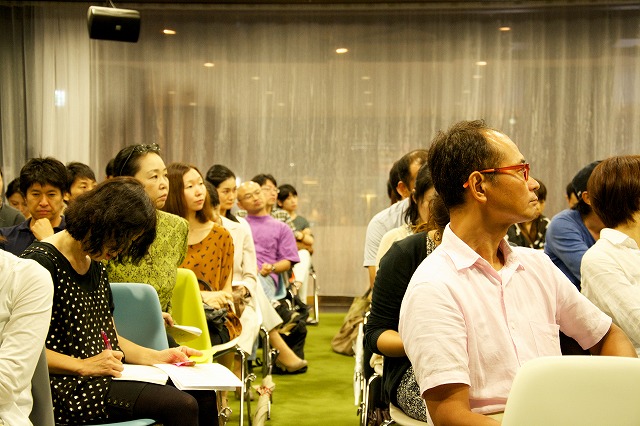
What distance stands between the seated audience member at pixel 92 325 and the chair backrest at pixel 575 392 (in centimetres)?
143

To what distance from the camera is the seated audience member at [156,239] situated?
3.55 metres

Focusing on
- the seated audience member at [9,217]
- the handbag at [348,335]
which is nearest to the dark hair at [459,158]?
the seated audience member at [9,217]

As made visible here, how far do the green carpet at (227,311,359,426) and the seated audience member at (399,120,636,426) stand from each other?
9.76 ft

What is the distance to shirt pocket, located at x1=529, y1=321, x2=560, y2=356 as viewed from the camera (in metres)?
1.78

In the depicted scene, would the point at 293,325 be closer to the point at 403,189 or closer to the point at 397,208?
the point at 397,208

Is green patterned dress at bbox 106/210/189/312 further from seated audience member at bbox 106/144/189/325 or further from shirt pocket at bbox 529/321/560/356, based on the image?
shirt pocket at bbox 529/321/560/356

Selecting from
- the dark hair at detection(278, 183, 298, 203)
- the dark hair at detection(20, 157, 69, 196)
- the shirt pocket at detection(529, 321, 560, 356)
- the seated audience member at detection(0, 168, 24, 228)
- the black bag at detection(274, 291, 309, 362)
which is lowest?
the black bag at detection(274, 291, 309, 362)

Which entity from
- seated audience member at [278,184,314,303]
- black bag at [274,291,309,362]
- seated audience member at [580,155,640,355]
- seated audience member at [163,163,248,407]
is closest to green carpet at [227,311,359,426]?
black bag at [274,291,309,362]

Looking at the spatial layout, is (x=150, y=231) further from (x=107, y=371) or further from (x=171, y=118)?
(x=171, y=118)

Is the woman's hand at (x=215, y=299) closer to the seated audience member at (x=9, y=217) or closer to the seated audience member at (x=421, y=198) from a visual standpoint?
the seated audience member at (x=421, y=198)

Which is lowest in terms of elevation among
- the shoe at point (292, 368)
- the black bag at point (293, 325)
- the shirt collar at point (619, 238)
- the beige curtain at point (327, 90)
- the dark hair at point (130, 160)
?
the shoe at point (292, 368)

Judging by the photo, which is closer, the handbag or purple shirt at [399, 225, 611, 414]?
purple shirt at [399, 225, 611, 414]

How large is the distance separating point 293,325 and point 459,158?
434 cm

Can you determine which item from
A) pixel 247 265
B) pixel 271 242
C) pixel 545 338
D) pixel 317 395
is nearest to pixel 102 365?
pixel 545 338
